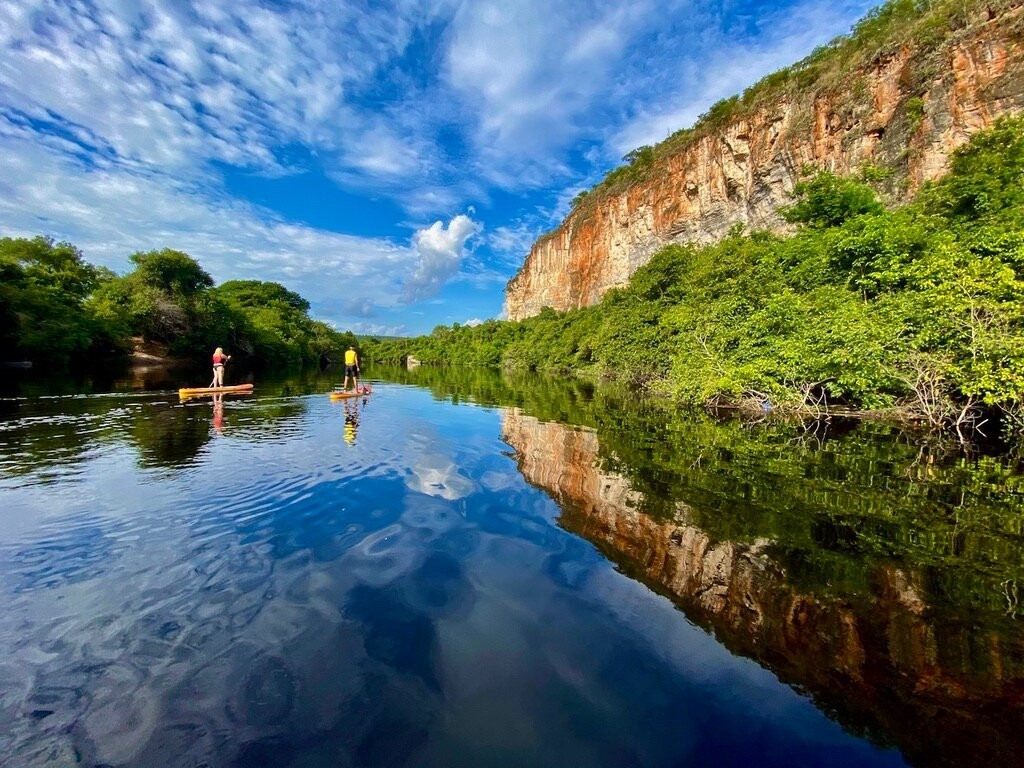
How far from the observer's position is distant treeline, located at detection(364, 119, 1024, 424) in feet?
34.0

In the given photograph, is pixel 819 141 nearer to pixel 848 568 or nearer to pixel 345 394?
pixel 345 394

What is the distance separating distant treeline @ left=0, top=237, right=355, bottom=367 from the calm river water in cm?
3016

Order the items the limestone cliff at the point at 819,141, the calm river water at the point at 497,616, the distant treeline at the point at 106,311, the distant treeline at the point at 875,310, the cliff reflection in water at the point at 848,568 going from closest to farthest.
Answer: the calm river water at the point at 497,616 < the cliff reflection in water at the point at 848,568 < the distant treeline at the point at 875,310 < the limestone cliff at the point at 819,141 < the distant treeline at the point at 106,311

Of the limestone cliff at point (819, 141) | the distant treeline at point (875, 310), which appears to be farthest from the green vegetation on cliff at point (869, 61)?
the distant treeline at point (875, 310)

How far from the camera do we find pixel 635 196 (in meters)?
55.2

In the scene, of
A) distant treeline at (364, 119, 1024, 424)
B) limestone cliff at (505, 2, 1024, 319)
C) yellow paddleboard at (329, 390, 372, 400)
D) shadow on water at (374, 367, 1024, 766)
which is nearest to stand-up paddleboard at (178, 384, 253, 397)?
yellow paddleboard at (329, 390, 372, 400)

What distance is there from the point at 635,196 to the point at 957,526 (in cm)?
5648

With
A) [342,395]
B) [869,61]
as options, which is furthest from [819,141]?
[342,395]

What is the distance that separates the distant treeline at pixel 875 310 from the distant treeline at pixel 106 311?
3842 cm

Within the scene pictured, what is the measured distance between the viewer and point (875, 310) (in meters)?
13.4

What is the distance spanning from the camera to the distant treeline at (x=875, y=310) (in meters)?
10.4

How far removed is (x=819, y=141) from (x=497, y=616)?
143 ft

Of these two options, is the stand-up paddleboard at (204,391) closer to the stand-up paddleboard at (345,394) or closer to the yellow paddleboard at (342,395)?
the stand-up paddleboard at (345,394)

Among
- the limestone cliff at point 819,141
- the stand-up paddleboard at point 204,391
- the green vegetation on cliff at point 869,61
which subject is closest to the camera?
the stand-up paddleboard at point 204,391
